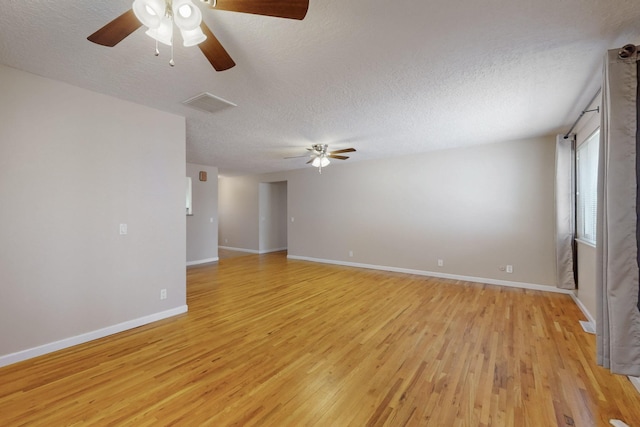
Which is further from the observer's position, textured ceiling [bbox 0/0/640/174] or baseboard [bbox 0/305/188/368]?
baseboard [bbox 0/305/188/368]

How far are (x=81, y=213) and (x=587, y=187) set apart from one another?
5.75 metres

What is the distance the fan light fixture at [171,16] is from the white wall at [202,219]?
546 centimetres

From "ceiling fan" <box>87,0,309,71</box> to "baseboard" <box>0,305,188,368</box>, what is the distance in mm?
2613

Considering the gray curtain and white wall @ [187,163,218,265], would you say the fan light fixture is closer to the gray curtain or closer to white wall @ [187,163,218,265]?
the gray curtain

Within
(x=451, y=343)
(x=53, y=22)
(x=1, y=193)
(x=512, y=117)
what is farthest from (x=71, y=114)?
(x=512, y=117)

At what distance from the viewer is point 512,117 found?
3359 mm

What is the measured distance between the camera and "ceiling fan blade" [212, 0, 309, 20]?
3.93 feet

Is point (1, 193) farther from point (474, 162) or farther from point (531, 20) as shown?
point (474, 162)

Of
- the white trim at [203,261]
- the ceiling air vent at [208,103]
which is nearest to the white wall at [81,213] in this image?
the ceiling air vent at [208,103]

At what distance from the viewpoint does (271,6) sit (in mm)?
1219

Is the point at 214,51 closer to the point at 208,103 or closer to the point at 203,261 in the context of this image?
the point at 208,103

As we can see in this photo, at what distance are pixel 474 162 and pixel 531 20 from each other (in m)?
3.42

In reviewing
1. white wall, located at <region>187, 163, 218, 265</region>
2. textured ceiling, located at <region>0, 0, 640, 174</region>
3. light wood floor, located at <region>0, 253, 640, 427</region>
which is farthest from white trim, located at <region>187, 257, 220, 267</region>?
textured ceiling, located at <region>0, 0, 640, 174</region>

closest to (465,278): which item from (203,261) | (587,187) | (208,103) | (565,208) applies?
(565,208)
